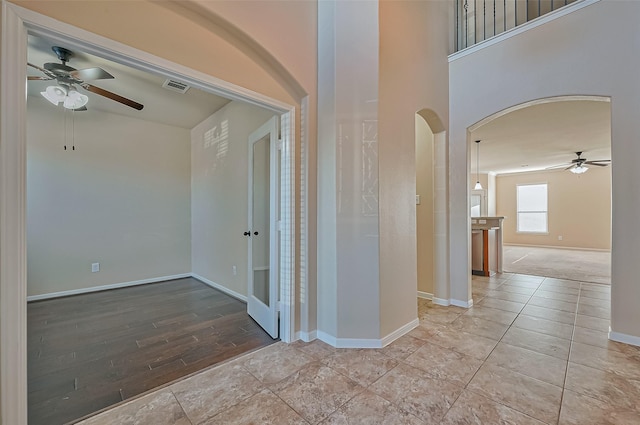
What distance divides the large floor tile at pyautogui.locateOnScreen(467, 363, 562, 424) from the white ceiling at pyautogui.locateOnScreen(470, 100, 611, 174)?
11.6ft

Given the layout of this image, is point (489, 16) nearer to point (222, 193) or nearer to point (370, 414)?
point (222, 193)

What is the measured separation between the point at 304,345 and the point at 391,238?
49.2 inches

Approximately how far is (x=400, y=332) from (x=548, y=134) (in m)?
5.00

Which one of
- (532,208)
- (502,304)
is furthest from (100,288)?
(532,208)

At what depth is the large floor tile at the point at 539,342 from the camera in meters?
2.25

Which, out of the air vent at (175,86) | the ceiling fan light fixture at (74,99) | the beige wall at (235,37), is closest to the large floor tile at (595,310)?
the beige wall at (235,37)

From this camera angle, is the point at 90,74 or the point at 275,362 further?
the point at 90,74

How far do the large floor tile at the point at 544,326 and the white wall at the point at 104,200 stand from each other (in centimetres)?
514

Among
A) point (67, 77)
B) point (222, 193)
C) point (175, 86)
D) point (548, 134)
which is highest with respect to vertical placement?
point (175, 86)

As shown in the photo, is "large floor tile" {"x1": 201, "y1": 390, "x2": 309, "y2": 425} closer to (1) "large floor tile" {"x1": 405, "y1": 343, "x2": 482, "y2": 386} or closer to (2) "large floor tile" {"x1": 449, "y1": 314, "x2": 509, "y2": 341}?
(1) "large floor tile" {"x1": 405, "y1": 343, "x2": 482, "y2": 386}

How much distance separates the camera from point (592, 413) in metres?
1.55

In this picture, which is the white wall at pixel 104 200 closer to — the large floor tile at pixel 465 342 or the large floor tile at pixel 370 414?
the large floor tile at pixel 370 414

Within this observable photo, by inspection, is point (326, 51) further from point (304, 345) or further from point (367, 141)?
point (304, 345)

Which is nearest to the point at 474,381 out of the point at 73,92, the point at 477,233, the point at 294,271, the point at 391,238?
the point at 391,238
